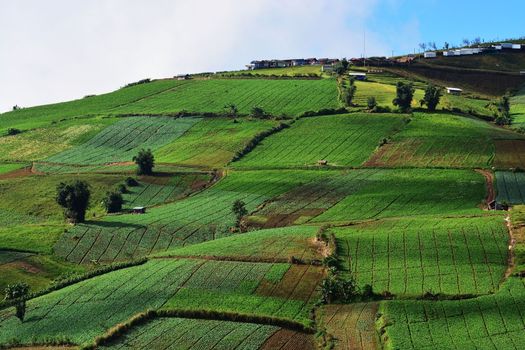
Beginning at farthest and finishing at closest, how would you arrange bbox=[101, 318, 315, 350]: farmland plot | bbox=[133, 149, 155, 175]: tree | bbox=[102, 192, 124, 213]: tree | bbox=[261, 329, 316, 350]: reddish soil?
bbox=[133, 149, 155, 175]: tree
bbox=[102, 192, 124, 213]: tree
bbox=[101, 318, 315, 350]: farmland plot
bbox=[261, 329, 316, 350]: reddish soil

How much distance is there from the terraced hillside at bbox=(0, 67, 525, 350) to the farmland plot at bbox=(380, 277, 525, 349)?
21cm

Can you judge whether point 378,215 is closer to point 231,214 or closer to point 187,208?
point 231,214

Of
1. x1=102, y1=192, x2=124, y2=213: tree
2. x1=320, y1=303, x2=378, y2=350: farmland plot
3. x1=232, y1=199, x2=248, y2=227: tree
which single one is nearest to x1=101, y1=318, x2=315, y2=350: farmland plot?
x1=320, y1=303, x2=378, y2=350: farmland plot

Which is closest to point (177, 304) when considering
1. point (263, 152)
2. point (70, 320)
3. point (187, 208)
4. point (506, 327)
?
point (70, 320)

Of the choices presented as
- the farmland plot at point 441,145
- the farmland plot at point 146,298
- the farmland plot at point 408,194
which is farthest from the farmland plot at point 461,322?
the farmland plot at point 441,145

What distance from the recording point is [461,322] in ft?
266

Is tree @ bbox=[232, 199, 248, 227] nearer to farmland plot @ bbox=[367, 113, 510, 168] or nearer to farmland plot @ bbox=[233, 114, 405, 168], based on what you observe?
farmland plot @ bbox=[233, 114, 405, 168]

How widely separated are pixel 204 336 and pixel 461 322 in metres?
26.6

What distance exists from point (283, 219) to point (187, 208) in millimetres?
20677

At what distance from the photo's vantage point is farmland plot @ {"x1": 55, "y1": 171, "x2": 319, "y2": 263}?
12331cm

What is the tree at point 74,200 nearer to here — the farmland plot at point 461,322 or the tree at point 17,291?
the tree at point 17,291

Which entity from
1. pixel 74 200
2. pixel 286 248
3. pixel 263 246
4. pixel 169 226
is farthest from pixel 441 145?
pixel 74 200

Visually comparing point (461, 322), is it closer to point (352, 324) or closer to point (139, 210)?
point (352, 324)

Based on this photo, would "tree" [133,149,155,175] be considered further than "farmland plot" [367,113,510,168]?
Yes
